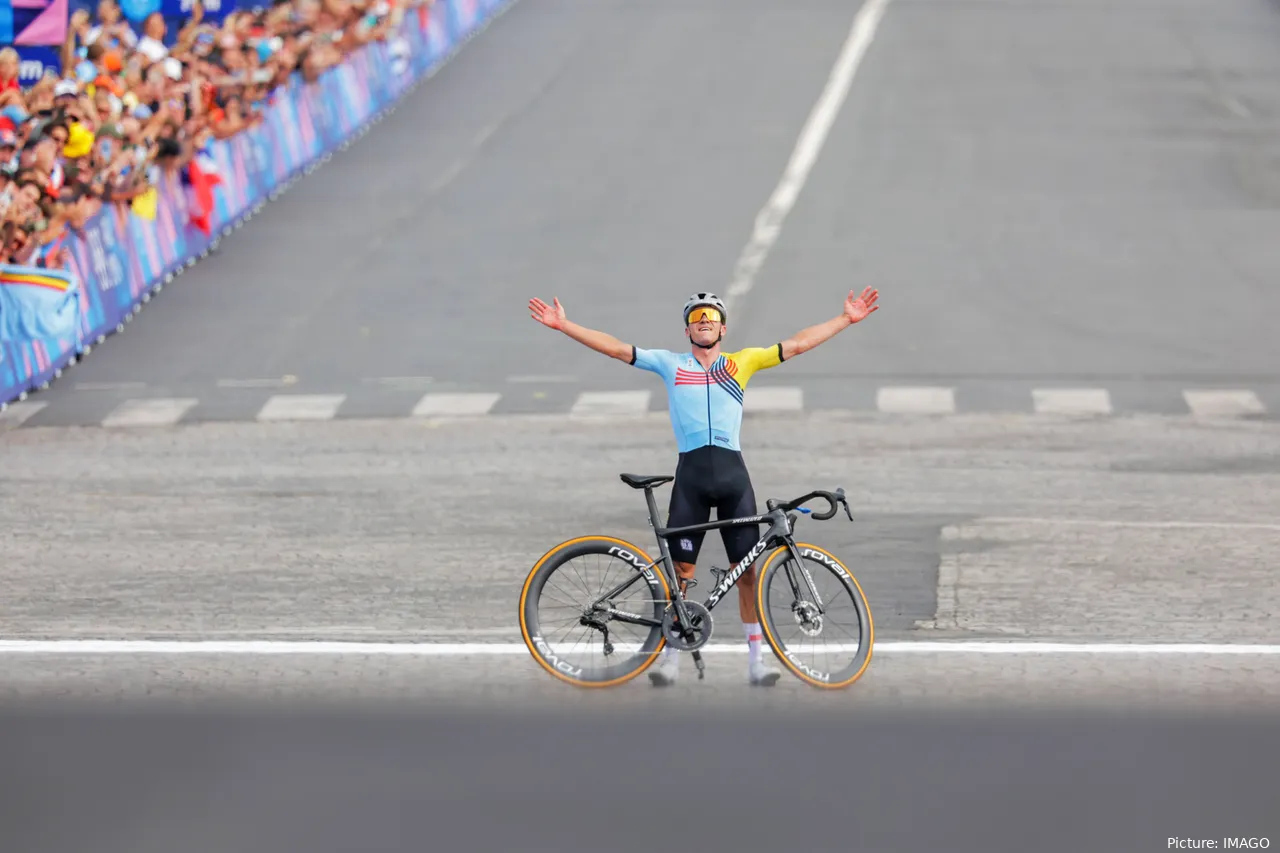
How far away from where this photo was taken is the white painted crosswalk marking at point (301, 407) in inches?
681

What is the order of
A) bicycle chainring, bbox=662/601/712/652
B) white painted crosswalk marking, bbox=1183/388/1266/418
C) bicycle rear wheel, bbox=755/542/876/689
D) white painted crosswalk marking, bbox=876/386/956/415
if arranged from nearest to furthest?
bicycle rear wheel, bbox=755/542/876/689
bicycle chainring, bbox=662/601/712/652
white painted crosswalk marking, bbox=1183/388/1266/418
white painted crosswalk marking, bbox=876/386/956/415

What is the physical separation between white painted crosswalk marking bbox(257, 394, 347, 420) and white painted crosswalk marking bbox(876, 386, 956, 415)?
507cm

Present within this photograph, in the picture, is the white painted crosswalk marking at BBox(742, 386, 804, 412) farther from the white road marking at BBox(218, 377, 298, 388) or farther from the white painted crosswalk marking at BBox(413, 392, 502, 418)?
the white road marking at BBox(218, 377, 298, 388)

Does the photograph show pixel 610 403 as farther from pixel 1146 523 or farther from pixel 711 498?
pixel 711 498

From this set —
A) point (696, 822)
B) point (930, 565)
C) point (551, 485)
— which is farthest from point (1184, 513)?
point (696, 822)

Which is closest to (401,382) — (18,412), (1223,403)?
(18,412)

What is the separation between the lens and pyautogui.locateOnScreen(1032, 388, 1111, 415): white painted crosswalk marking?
55.4ft

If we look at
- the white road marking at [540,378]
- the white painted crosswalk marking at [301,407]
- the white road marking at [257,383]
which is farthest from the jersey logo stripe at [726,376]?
the white road marking at [257,383]

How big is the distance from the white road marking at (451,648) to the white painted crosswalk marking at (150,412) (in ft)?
22.5

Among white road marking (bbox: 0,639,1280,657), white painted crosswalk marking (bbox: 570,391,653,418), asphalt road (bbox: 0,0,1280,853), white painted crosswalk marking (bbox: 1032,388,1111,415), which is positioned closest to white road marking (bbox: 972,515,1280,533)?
asphalt road (bbox: 0,0,1280,853)

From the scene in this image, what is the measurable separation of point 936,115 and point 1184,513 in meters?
17.5

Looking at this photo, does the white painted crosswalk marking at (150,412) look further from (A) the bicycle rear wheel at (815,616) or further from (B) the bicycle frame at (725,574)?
(A) the bicycle rear wheel at (815,616)

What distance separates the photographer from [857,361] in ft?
62.7

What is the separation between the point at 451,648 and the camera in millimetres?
10180
